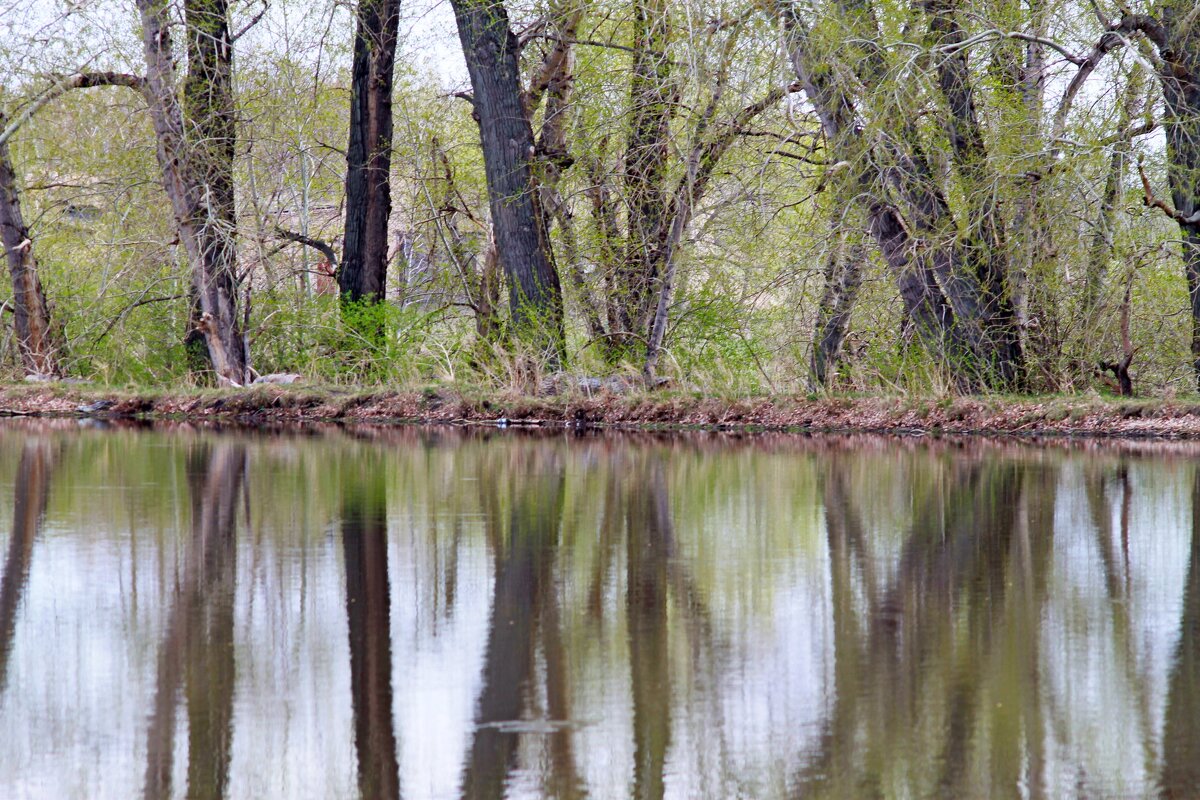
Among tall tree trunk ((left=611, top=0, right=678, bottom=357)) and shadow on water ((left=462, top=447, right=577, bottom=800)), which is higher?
tall tree trunk ((left=611, top=0, right=678, bottom=357))

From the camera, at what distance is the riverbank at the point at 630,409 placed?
51.0 feet

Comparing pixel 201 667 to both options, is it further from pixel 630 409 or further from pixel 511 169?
pixel 511 169

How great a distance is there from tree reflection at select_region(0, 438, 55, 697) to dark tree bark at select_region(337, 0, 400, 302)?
10.3 meters

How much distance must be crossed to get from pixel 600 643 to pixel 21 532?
12.8 feet

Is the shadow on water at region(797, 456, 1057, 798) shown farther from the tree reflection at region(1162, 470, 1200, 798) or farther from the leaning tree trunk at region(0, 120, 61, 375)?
the leaning tree trunk at region(0, 120, 61, 375)

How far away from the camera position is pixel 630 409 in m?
17.8

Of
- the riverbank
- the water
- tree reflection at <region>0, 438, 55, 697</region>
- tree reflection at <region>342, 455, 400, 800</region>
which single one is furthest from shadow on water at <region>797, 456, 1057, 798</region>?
the riverbank

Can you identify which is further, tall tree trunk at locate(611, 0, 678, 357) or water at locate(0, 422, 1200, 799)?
tall tree trunk at locate(611, 0, 678, 357)

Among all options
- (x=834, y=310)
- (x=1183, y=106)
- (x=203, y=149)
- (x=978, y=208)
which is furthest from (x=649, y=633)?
(x=203, y=149)

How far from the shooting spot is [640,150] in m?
19.2

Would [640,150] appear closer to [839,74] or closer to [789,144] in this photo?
[789,144]

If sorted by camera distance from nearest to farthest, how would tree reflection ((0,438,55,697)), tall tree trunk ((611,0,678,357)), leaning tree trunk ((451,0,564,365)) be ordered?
tree reflection ((0,438,55,697)) → tall tree trunk ((611,0,678,357)) → leaning tree trunk ((451,0,564,365))

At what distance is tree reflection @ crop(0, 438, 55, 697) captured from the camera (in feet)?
16.9

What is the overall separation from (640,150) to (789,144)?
209 centimetres
